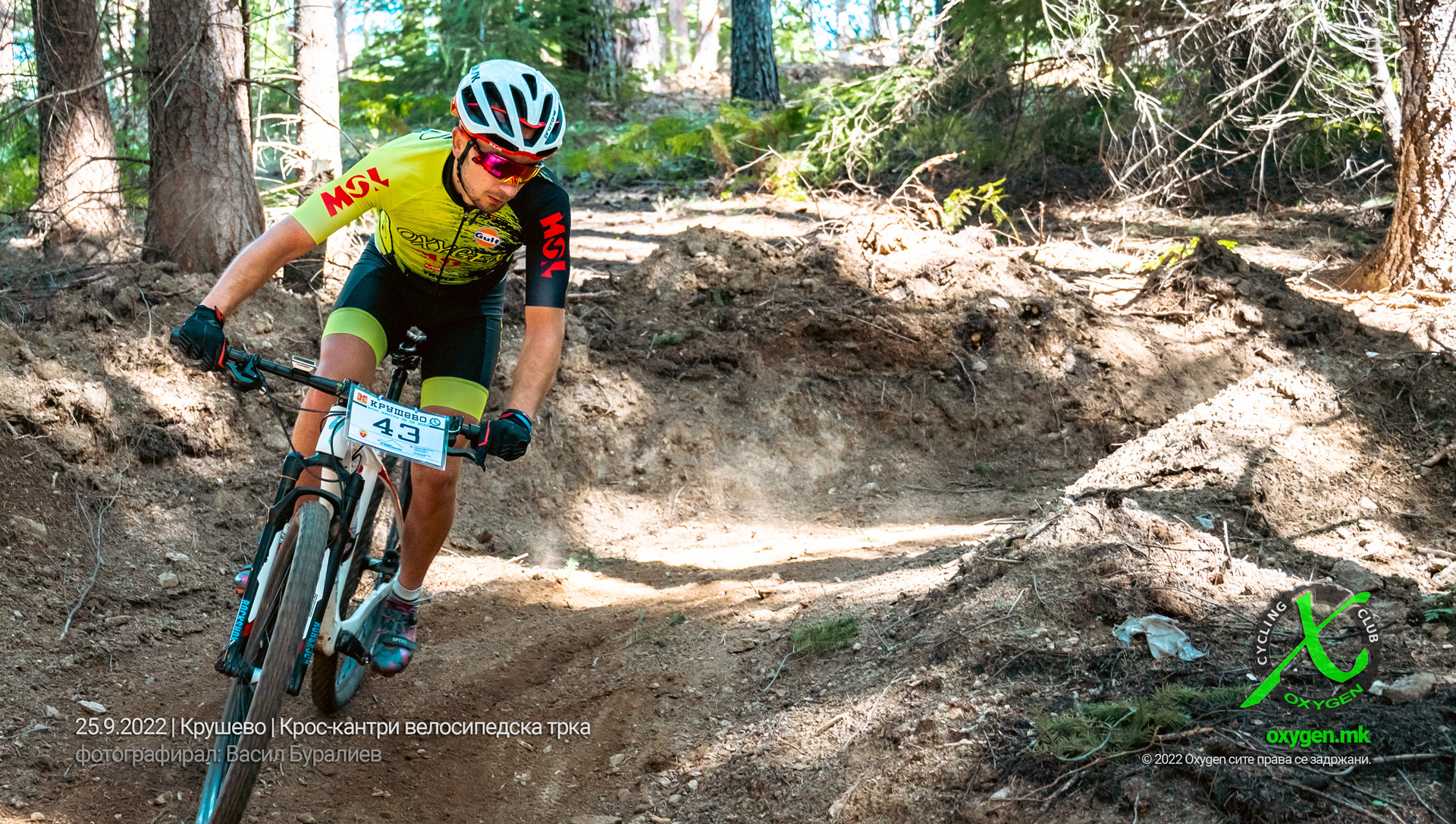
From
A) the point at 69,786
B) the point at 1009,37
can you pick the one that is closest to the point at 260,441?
the point at 69,786

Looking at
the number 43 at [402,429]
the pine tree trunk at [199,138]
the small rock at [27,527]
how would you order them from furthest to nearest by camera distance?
the pine tree trunk at [199,138] → the small rock at [27,527] → the number 43 at [402,429]

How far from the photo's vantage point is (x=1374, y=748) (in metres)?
2.51

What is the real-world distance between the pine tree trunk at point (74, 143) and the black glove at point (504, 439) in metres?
5.20

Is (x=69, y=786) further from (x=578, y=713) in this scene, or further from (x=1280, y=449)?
(x=1280, y=449)

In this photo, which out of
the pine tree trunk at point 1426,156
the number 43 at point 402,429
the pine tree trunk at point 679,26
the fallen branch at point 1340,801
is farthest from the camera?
the pine tree trunk at point 679,26

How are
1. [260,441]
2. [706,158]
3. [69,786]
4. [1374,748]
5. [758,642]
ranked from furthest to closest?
[706,158], [260,441], [758,642], [69,786], [1374,748]

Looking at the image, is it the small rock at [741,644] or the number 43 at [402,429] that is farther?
the small rock at [741,644]

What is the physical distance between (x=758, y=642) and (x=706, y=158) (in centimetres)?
1020

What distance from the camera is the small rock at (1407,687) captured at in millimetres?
2719

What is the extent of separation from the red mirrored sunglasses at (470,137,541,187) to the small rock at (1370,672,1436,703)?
311 centimetres

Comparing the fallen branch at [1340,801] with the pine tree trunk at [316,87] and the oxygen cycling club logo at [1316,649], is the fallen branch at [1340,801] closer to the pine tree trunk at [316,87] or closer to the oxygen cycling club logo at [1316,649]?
the oxygen cycling club logo at [1316,649]

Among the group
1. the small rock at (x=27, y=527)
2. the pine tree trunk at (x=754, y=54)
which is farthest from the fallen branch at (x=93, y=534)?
the pine tree trunk at (x=754, y=54)

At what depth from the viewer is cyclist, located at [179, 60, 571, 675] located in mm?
3293

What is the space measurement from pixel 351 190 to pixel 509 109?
0.66 m
